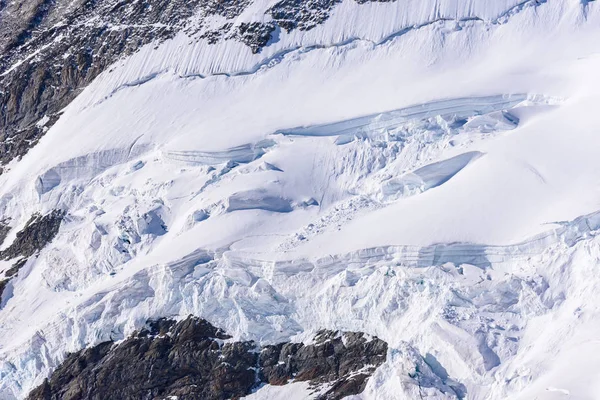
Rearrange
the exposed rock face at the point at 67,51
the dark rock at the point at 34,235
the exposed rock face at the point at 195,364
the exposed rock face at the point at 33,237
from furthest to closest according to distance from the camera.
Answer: the exposed rock face at the point at 67,51, the dark rock at the point at 34,235, the exposed rock face at the point at 33,237, the exposed rock face at the point at 195,364

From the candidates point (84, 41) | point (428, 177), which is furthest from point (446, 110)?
point (84, 41)

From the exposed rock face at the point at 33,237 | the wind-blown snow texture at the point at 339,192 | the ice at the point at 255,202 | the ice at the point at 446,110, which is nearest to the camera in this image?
the wind-blown snow texture at the point at 339,192

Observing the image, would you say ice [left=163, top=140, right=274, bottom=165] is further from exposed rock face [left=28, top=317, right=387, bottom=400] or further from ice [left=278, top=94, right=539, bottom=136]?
exposed rock face [left=28, top=317, right=387, bottom=400]

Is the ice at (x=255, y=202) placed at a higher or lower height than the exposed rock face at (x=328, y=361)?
higher

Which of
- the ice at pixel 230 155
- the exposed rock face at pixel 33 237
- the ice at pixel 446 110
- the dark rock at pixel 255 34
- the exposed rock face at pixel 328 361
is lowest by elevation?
the exposed rock face at pixel 328 361

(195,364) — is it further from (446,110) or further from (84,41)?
(84,41)

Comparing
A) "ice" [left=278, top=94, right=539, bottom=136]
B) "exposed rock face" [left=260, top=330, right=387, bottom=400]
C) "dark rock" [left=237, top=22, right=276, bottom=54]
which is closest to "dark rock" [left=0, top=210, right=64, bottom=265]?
"exposed rock face" [left=260, top=330, right=387, bottom=400]

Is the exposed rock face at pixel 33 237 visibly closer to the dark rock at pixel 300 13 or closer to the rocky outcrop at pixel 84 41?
the rocky outcrop at pixel 84 41

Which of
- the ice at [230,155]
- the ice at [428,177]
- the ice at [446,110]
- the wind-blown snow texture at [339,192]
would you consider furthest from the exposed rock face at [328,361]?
the ice at [446,110]
